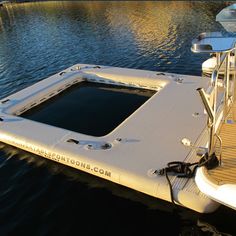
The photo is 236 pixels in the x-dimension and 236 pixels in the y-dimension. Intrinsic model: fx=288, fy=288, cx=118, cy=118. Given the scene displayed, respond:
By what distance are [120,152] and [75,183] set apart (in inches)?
75.0

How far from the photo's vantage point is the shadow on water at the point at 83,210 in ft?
26.8

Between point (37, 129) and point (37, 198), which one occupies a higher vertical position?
point (37, 129)

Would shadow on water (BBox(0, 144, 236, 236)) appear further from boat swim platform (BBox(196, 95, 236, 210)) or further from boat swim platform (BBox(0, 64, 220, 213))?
boat swim platform (BBox(196, 95, 236, 210))

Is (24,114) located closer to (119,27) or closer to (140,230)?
(140,230)

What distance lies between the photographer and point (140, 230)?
806cm

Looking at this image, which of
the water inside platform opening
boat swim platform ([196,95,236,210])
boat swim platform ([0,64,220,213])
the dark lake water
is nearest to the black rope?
boat swim platform ([0,64,220,213])

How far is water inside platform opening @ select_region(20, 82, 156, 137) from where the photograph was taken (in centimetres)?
1378

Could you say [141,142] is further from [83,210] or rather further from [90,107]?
[90,107]

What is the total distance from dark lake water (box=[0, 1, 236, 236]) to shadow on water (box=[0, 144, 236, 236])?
0.03 metres

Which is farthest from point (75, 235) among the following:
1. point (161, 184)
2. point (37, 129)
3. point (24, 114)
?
point (24, 114)

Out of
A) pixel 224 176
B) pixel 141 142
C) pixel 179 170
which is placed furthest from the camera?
pixel 141 142

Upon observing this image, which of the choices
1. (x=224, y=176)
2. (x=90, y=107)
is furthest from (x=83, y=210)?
(x=90, y=107)

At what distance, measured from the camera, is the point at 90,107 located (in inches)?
611

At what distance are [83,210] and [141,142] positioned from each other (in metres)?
3.21
